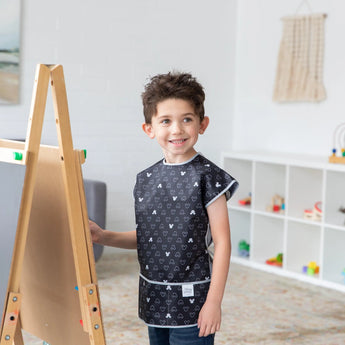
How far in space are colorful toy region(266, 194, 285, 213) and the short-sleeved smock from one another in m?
2.67

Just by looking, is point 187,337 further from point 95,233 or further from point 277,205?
point 277,205

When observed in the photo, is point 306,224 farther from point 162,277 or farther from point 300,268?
point 162,277

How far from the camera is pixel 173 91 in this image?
5.16ft

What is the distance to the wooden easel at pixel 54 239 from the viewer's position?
4.93 ft

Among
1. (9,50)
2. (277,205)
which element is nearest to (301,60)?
(277,205)

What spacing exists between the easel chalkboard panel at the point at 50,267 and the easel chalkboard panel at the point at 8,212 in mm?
121

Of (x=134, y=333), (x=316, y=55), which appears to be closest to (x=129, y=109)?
(x=316, y=55)

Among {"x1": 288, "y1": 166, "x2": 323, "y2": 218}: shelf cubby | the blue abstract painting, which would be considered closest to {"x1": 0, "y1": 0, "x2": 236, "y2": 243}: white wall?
the blue abstract painting

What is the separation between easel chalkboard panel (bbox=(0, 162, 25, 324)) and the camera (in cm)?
150

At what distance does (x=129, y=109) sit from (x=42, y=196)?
9.07 ft

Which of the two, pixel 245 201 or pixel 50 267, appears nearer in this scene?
pixel 50 267

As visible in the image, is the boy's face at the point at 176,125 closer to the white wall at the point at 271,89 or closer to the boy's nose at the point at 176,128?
the boy's nose at the point at 176,128

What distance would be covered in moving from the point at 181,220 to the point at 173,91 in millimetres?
326

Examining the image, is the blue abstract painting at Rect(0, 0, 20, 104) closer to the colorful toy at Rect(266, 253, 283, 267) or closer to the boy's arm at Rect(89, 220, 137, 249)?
the colorful toy at Rect(266, 253, 283, 267)
